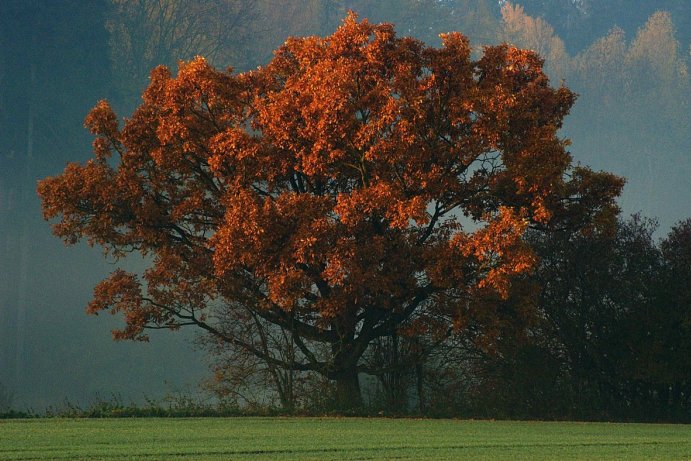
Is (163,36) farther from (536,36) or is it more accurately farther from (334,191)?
(334,191)

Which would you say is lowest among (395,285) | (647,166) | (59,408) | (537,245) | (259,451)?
(259,451)

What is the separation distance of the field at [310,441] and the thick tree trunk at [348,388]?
5826 mm

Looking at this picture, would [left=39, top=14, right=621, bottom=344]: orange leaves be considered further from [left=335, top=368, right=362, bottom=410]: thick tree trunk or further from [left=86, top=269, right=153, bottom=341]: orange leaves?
[left=335, top=368, right=362, bottom=410]: thick tree trunk

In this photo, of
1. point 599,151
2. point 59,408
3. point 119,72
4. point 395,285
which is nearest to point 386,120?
point 395,285

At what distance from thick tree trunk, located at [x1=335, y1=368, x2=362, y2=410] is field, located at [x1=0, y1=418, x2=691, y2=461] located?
19.1 ft

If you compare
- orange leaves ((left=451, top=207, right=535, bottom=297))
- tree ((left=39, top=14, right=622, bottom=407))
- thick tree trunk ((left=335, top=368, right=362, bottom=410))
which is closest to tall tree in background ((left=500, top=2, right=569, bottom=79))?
tree ((left=39, top=14, right=622, bottom=407))

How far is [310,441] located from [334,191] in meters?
13.4

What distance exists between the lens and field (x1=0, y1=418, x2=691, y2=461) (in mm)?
12133

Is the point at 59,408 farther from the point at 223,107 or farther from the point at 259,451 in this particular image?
the point at 259,451

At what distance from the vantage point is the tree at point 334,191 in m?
23.8

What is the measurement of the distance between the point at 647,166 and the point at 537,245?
70019mm

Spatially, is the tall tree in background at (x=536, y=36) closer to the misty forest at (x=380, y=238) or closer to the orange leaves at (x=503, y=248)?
the misty forest at (x=380, y=238)

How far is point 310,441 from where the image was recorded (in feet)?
46.0

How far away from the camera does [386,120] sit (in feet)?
78.4
